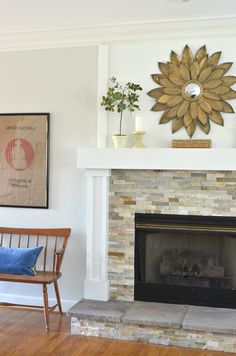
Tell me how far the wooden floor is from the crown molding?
249 cm

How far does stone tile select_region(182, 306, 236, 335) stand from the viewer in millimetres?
3445

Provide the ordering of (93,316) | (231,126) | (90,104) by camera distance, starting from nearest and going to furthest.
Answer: (93,316) < (231,126) < (90,104)

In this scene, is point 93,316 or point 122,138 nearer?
point 93,316

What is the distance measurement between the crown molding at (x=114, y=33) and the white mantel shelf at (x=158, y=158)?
1.00m

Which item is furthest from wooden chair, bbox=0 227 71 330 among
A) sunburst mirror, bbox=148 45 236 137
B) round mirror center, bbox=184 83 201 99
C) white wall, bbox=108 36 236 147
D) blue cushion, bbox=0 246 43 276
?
round mirror center, bbox=184 83 201 99

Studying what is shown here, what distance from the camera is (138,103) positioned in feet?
13.5

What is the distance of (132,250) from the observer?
412cm

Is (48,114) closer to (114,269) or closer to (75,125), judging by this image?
(75,125)

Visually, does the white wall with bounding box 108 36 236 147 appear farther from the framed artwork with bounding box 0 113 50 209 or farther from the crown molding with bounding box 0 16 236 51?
the framed artwork with bounding box 0 113 50 209

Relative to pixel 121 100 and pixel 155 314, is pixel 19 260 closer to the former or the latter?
pixel 155 314

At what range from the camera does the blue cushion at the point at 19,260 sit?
13.3 ft

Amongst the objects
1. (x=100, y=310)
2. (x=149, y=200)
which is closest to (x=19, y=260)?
(x=100, y=310)

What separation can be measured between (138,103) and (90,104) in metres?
0.45

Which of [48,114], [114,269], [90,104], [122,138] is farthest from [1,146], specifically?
[114,269]
